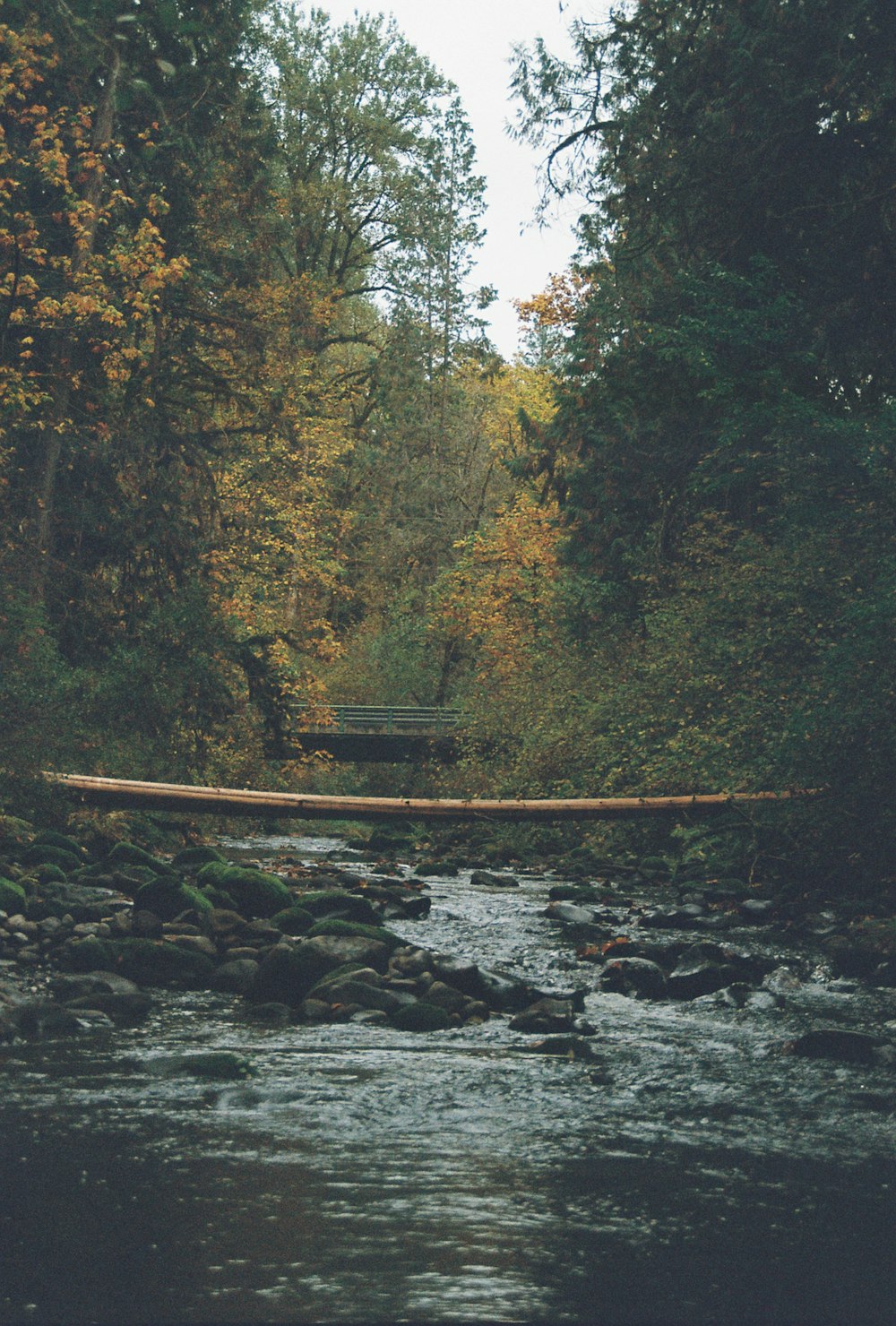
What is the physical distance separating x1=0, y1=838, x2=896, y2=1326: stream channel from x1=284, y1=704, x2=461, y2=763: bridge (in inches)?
794

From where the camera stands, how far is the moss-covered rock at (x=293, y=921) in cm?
1059

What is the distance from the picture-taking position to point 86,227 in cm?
1809

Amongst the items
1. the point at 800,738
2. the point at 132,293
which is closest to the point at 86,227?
the point at 132,293

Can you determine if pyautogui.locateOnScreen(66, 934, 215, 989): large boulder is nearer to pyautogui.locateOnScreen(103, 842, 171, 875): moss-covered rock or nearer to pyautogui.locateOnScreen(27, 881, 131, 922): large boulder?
pyautogui.locateOnScreen(27, 881, 131, 922): large boulder

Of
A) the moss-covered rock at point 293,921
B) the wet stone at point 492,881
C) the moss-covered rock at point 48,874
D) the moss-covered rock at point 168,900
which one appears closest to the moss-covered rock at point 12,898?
the moss-covered rock at point 168,900

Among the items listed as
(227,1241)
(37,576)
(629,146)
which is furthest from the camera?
(629,146)

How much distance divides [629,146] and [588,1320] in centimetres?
1810

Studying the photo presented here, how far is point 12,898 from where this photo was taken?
10.7 meters

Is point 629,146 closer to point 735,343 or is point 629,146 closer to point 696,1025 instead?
point 735,343

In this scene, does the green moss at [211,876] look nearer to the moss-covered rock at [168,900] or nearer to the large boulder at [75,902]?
the large boulder at [75,902]

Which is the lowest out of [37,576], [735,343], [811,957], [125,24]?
[811,957]

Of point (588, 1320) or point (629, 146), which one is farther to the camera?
point (629, 146)

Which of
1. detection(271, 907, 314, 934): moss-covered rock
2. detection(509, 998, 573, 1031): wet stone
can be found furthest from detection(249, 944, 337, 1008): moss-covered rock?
detection(271, 907, 314, 934): moss-covered rock

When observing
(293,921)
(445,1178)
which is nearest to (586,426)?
(293,921)
